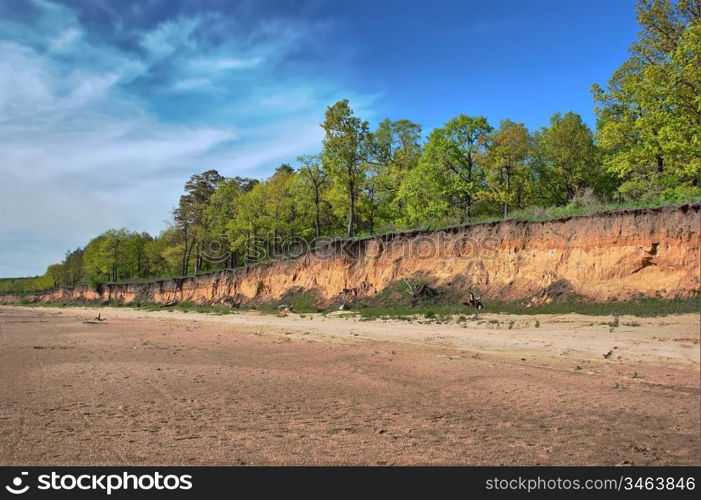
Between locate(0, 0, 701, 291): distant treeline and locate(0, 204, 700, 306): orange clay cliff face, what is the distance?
2.49 meters

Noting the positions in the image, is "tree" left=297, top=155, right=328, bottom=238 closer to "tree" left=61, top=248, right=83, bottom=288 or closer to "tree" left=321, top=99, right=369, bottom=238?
"tree" left=321, top=99, right=369, bottom=238

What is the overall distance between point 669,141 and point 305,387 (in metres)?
22.7

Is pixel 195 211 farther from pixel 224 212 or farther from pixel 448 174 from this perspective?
pixel 448 174

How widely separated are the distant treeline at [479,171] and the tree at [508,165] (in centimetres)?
12

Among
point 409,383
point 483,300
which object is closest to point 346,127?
point 483,300

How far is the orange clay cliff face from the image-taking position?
18984 mm

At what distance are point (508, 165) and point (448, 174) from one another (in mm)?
5146

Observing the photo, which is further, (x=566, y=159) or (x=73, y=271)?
(x=73, y=271)

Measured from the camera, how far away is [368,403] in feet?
23.9

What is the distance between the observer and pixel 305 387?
851 cm

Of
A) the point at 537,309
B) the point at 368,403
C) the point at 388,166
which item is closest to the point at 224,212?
the point at 388,166

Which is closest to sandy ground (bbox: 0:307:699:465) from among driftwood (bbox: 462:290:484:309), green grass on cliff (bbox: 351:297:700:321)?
green grass on cliff (bbox: 351:297:700:321)

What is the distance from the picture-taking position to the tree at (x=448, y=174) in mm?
35594
